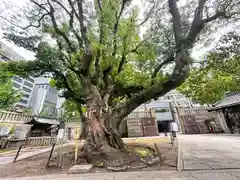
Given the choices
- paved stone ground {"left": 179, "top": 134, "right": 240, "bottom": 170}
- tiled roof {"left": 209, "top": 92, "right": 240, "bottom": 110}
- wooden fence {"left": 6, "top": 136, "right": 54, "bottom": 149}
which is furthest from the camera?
tiled roof {"left": 209, "top": 92, "right": 240, "bottom": 110}

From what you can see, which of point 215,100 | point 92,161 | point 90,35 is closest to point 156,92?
point 92,161

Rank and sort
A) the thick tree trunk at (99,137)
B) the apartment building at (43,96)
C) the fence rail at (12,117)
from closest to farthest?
1. the thick tree trunk at (99,137)
2. the fence rail at (12,117)
3. the apartment building at (43,96)

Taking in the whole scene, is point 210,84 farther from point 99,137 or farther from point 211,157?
point 99,137

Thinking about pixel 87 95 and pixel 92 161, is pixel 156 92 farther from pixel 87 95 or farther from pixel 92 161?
pixel 92 161

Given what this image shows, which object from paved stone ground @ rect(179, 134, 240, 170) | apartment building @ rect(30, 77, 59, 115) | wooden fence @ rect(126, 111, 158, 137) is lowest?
paved stone ground @ rect(179, 134, 240, 170)

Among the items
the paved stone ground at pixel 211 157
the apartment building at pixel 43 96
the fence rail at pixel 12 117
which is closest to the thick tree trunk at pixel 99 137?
the paved stone ground at pixel 211 157

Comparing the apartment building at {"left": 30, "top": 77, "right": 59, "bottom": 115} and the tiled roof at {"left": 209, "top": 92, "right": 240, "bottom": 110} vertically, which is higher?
the apartment building at {"left": 30, "top": 77, "right": 59, "bottom": 115}

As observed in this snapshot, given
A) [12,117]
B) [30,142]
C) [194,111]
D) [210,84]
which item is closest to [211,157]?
[210,84]

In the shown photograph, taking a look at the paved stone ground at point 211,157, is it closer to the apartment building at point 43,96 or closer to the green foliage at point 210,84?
the green foliage at point 210,84

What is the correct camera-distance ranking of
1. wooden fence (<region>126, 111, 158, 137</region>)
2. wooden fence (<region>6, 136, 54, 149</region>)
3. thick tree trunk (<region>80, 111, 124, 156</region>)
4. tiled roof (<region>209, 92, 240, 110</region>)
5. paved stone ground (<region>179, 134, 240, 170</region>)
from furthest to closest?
wooden fence (<region>126, 111, 158, 137</region>) < tiled roof (<region>209, 92, 240, 110</region>) < wooden fence (<region>6, 136, 54, 149</region>) < thick tree trunk (<region>80, 111, 124, 156</region>) < paved stone ground (<region>179, 134, 240, 170</region>)

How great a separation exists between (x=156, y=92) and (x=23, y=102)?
52066 mm

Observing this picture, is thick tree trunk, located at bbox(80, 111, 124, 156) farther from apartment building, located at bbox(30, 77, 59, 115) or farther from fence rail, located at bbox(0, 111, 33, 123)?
apartment building, located at bbox(30, 77, 59, 115)

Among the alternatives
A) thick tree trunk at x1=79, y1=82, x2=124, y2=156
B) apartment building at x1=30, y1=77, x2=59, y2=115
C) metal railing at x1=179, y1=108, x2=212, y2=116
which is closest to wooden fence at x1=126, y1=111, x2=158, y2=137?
metal railing at x1=179, y1=108, x2=212, y2=116

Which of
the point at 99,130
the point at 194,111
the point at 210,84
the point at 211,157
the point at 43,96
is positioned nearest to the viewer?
the point at 211,157
